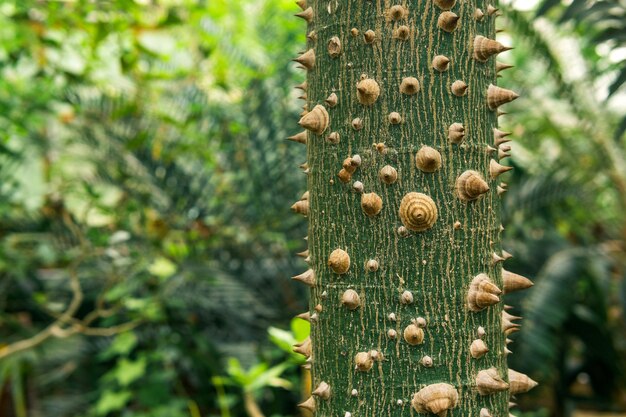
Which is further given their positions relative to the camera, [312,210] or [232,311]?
[232,311]

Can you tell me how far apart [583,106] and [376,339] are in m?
4.24

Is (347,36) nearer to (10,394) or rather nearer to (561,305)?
(561,305)

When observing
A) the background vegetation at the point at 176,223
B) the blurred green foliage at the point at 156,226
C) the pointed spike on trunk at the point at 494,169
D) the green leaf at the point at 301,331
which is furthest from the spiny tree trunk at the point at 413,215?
the blurred green foliage at the point at 156,226

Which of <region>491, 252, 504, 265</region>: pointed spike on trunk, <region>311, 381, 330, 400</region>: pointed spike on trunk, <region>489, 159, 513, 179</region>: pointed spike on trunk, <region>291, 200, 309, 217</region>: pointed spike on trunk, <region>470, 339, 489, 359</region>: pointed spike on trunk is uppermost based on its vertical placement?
<region>489, 159, 513, 179</region>: pointed spike on trunk

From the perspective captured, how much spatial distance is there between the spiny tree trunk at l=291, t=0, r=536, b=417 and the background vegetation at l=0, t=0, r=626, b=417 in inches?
78.4

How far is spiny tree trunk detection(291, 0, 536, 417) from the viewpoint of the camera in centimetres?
97

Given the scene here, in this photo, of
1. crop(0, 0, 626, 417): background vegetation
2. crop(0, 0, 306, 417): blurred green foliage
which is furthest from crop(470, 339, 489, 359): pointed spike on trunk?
crop(0, 0, 306, 417): blurred green foliage

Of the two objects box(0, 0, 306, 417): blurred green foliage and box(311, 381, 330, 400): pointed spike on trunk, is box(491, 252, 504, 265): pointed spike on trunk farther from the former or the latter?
box(0, 0, 306, 417): blurred green foliage

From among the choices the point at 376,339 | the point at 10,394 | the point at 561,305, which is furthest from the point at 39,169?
the point at 376,339

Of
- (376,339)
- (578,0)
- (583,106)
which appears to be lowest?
(376,339)

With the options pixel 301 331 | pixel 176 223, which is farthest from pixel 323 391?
pixel 176 223

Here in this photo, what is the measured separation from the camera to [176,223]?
12.5 feet

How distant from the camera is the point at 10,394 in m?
4.28

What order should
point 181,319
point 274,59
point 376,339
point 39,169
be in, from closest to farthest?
1. point 376,339
2. point 181,319
3. point 274,59
4. point 39,169
